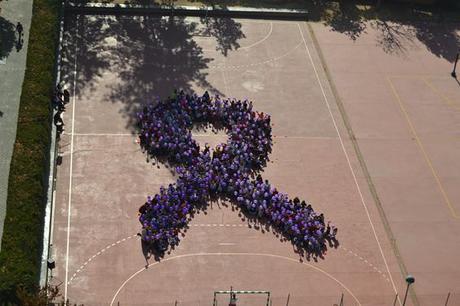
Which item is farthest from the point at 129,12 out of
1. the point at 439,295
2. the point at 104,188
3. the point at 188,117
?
the point at 439,295

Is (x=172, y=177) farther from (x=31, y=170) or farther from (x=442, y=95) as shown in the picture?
(x=442, y=95)

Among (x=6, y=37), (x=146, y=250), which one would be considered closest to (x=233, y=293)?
(x=146, y=250)

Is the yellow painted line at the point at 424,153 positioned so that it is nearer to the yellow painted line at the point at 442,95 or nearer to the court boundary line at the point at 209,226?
the yellow painted line at the point at 442,95

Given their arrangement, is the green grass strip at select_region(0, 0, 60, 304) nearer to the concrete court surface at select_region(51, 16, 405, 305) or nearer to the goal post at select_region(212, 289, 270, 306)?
the concrete court surface at select_region(51, 16, 405, 305)

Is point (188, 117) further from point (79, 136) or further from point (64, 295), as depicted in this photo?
point (64, 295)

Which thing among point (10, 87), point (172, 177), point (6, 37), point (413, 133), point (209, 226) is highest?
point (6, 37)

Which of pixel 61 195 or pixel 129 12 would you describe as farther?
pixel 129 12
